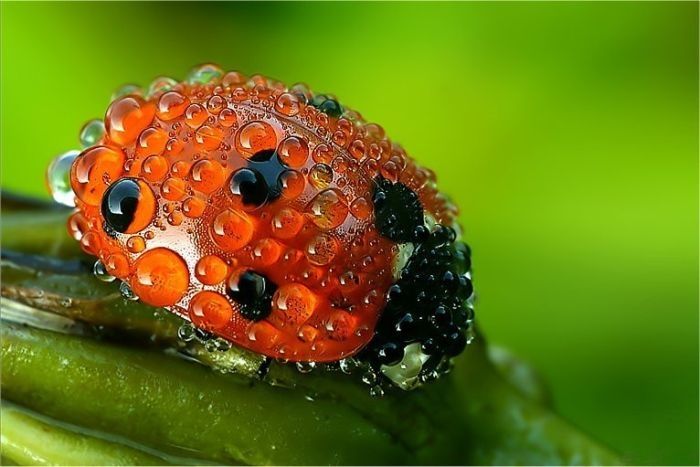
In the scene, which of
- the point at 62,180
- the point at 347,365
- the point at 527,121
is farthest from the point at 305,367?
the point at 527,121

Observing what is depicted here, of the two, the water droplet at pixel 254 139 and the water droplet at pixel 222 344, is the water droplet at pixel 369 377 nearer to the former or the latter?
the water droplet at pixel 222 344

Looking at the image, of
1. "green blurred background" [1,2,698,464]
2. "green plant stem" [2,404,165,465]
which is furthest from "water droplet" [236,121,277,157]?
"green blurred background" [1,2,698,464]

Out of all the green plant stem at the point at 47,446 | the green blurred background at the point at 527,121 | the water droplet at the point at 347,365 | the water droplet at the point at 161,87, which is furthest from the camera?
the green blurred background at the point at 527,121

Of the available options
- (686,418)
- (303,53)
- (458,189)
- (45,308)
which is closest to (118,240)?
(45,308)

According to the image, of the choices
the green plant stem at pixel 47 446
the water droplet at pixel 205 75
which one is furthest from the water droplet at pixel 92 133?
the green plant stem at pixel 47 446

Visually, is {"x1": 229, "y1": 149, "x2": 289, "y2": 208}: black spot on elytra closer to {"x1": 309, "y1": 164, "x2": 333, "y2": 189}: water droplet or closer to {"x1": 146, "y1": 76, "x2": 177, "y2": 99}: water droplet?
{"x1": 309, "y1": 164, "x2": 333, "y2": 189}: water droplet

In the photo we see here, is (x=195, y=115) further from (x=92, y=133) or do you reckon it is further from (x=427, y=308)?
(x=427, y=308)

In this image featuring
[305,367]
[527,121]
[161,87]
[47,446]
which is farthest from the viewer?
[527,121]
